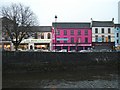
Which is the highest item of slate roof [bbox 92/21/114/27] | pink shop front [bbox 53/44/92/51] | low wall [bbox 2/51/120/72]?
slate roof [bbox 92/21/114/27]

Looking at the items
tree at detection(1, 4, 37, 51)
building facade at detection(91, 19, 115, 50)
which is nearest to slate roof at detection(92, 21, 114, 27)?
building facade at detection(91, 19, 115, 50)

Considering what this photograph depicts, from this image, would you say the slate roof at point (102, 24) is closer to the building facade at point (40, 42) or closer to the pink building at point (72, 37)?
the pink building at point (72, 37)

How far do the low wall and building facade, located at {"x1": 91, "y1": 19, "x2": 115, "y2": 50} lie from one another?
2239cm

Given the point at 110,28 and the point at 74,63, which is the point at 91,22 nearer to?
the point at 110,28

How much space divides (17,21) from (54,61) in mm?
10867

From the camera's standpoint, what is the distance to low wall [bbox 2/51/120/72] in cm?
3428

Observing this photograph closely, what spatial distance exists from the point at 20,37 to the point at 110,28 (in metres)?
25.3

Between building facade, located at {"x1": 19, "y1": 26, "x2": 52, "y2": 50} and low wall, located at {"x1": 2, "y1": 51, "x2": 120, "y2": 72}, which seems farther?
building facade, located at {"x1": 19, "y1": 26, "x2": 52, "y2": 50}

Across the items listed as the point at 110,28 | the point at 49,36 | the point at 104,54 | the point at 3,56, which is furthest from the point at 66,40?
the point at 3,56

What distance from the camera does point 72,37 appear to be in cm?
5994

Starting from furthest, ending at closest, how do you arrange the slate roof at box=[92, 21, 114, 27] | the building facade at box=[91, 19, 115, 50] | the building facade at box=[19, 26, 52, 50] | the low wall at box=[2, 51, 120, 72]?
1. the slate roof at box=[92, 21, 114, 27]
2. the building facade at box=[91, 19, 115, 50]
3. the building facade at box=[19, 26, 52, 50]
4. the low wall at box=[2, 51, 120, 72]

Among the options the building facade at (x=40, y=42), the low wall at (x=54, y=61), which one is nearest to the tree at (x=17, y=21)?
the low wall at (x=54, y=61)

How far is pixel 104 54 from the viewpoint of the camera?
1465 inches

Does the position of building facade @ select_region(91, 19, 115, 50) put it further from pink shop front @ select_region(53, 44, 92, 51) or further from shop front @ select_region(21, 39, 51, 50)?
shop front @ select_region(21, 39, 51, 50)
